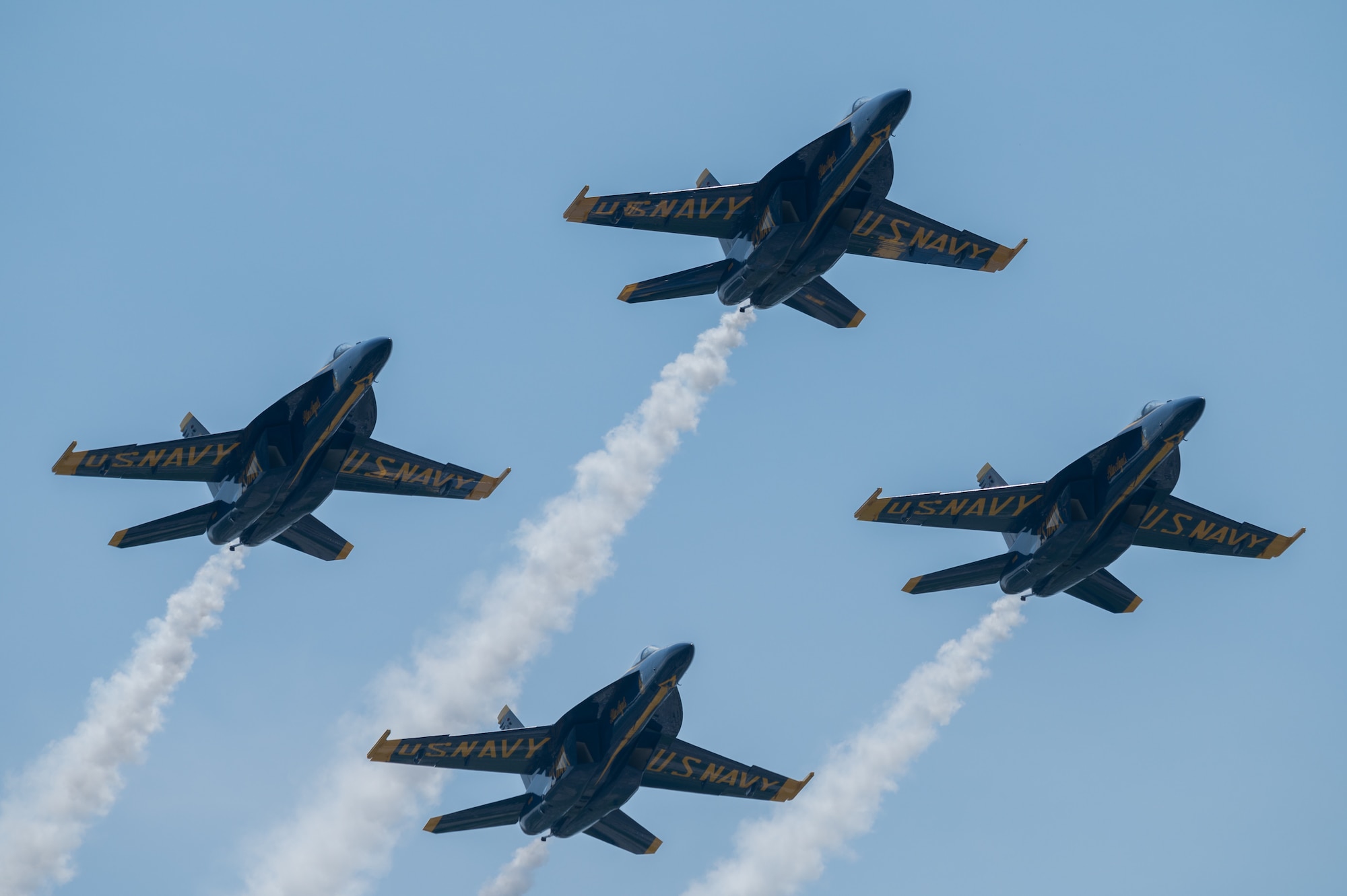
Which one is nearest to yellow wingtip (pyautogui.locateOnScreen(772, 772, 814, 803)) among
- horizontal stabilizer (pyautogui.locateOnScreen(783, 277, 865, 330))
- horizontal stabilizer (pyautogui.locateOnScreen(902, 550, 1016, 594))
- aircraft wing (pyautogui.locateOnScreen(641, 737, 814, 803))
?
aircraft wing (pyautogui.locateOnScreen(641, 737, 814, 803))

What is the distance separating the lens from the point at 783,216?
230ft

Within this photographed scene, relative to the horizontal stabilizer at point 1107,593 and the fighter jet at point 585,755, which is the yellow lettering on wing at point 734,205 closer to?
the fighter jet at point 585,755

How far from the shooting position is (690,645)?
68188 millimetres

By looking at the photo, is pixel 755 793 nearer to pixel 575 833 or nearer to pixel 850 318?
pixel 575 833

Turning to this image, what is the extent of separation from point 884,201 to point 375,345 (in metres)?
24.2

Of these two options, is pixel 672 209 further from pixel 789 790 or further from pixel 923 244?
pixel 789 790

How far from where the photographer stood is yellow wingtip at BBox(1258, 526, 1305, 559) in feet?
255

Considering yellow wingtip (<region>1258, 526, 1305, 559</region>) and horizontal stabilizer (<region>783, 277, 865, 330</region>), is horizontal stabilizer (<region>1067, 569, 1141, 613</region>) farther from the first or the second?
horizontal stabilizer (<region>783, 277, 865, 330</region>)

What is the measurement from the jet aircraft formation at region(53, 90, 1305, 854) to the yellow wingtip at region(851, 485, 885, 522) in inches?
2.6

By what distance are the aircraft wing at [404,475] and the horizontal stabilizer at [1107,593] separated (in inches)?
1093

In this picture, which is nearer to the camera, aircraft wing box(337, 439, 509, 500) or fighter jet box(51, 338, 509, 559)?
fighter jet box(51, 338, 509, 559)

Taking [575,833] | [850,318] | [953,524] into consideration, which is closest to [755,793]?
[575,833]

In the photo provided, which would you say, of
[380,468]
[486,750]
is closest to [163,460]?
[380,468]

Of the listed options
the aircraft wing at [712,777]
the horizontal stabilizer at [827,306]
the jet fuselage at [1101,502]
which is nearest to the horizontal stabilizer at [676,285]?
the horizontal stabilizer at [827,306]
